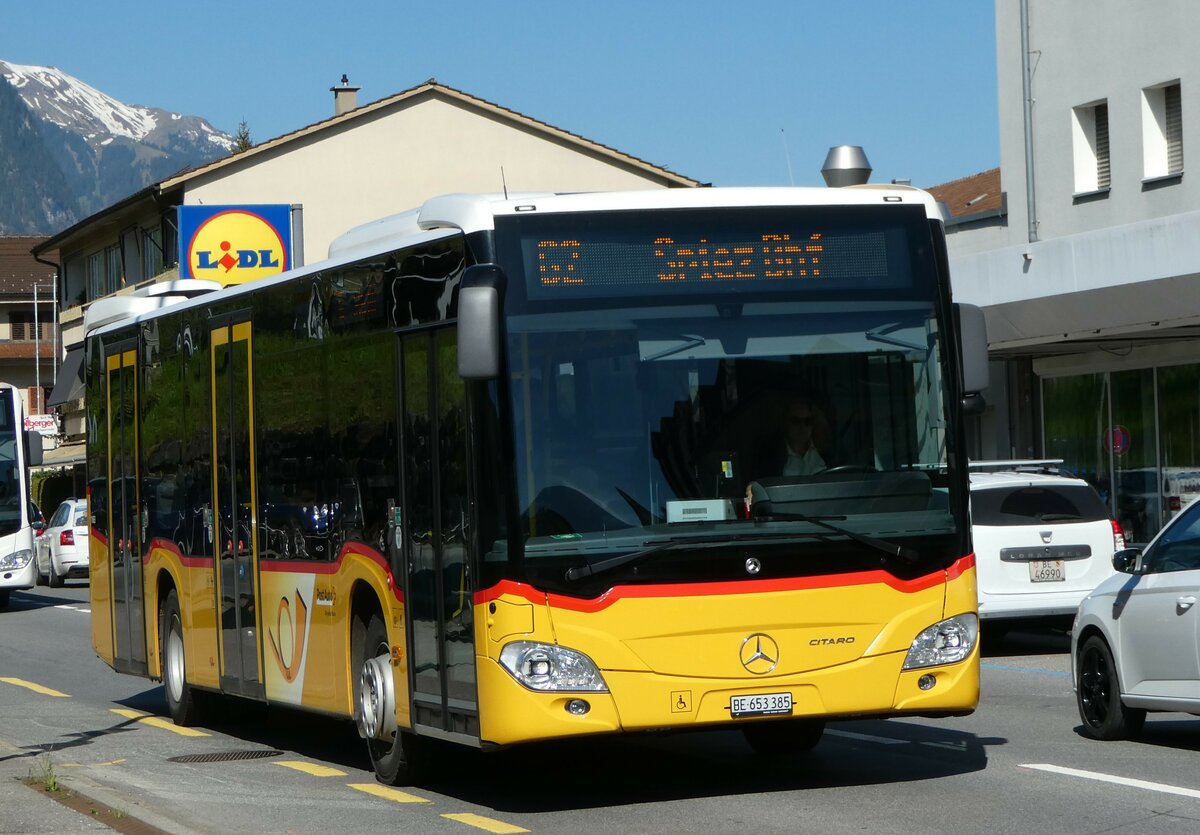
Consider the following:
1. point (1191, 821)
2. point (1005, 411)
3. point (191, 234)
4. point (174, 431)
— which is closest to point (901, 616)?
point (1191, 821)

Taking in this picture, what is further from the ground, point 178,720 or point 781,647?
point 781,647

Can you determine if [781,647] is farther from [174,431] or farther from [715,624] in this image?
[174,431]

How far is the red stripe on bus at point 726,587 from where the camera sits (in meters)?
9.17

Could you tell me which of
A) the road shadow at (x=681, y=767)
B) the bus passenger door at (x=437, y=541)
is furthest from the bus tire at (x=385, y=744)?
the bus passenger door at (x=437, y=541)

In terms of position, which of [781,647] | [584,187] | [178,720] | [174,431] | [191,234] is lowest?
[178,720]

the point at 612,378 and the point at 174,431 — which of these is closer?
the point at 612,378

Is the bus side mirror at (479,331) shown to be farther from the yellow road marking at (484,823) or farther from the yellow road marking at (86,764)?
the yellow road marking at (86,764)

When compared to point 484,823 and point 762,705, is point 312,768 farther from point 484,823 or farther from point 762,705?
point 762,705

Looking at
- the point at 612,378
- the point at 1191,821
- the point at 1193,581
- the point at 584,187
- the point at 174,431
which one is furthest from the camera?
the point at 584,187

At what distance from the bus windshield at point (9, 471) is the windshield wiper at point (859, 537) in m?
23.2

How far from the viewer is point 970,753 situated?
1155 centimetres

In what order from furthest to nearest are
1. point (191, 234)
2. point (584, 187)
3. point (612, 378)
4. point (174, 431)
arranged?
point (584, 187) < point (191, 234) < point (174, 431) < point (612, 378)

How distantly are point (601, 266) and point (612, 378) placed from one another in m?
0.56

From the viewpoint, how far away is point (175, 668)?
15.2 meters
